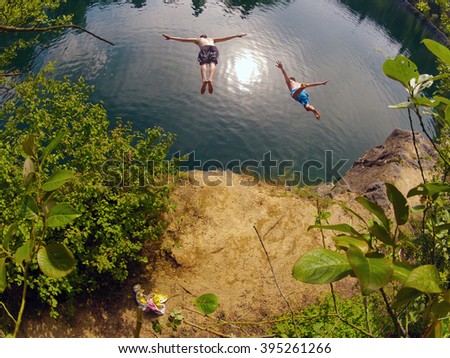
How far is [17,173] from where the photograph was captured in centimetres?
644

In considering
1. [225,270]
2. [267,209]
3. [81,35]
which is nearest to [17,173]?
[225,270]

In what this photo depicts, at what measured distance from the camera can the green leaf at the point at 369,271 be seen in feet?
2.23

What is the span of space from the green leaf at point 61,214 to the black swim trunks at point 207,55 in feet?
40.0

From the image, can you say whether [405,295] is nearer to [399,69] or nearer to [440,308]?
[440,308]

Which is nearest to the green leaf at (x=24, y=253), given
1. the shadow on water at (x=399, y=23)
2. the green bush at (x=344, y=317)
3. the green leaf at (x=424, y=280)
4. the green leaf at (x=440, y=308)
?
the green leaf at (x=424, y=280)

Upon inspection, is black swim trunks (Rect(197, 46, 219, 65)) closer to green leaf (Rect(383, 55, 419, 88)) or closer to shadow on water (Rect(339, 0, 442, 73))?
green leaf (Rect(383, 55, 419, 88))

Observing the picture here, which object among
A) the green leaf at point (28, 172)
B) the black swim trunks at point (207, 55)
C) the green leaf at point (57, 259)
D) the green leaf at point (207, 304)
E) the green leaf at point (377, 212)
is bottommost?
the black swim trunks at point (207, 55)

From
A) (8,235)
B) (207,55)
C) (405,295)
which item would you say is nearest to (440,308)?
(405,295)

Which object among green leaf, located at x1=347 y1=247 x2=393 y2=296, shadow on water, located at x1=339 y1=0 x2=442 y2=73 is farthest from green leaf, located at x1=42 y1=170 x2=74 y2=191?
shadow on water, located at x1=339 y1=0 x2=442 y2=73

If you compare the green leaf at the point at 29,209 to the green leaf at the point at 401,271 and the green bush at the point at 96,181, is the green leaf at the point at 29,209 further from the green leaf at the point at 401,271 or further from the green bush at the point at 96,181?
the green bush at the point at 96,181

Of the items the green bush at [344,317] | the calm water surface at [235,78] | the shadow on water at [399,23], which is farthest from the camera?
the shadow on water at [399,23]

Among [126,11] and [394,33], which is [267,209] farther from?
[394,33]

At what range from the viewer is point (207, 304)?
3.55 feet

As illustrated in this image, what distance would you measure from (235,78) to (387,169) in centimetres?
983
